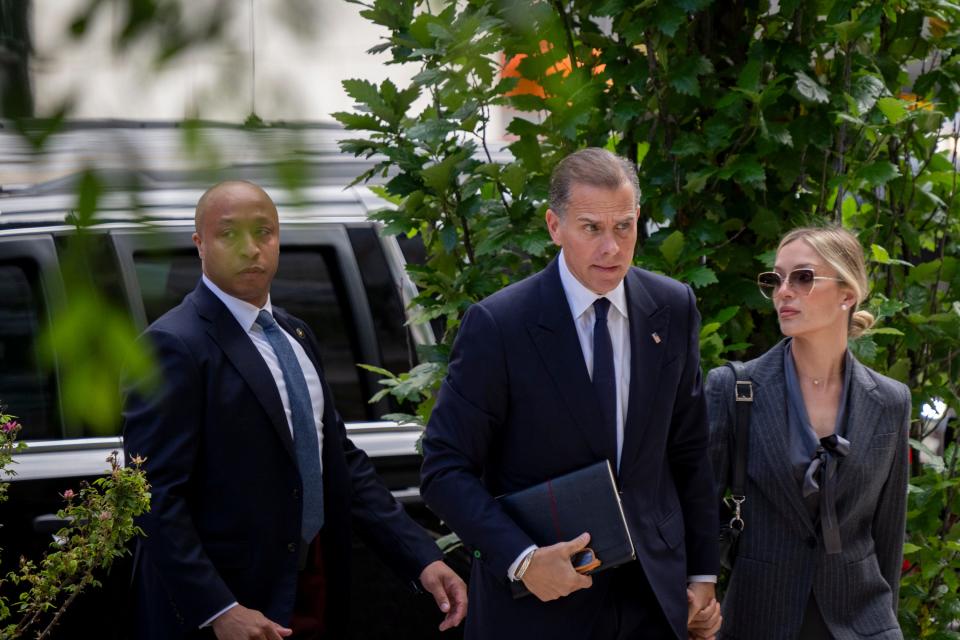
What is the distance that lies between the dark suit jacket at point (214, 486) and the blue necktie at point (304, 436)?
6 centimetres

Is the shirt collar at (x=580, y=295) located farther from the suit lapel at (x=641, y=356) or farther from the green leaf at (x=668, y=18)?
the green leaf at (x=668, y=18)

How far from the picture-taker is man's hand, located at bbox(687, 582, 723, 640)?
3.13 m

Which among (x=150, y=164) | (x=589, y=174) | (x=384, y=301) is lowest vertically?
(x=384, y=301)

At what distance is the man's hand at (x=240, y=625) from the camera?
321cm

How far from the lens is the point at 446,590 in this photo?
349 centimetres

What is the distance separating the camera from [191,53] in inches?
39.2

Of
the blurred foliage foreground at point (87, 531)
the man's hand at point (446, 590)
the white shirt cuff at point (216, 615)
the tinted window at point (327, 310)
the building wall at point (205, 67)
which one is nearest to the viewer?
the building wall at point (205, 67)

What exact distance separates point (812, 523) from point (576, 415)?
2.54 ft

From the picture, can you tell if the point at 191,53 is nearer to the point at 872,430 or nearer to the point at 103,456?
the point at 872,430

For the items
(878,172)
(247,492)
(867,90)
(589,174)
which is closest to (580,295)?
(589,174)

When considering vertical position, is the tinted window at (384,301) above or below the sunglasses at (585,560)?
above

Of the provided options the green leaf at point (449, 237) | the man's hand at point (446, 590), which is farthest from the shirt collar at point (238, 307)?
the man's hand at point (446, 590)

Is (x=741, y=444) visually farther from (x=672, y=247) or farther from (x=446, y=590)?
(x=446, y=590)

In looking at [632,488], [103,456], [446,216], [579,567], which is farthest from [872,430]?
[103,456]
